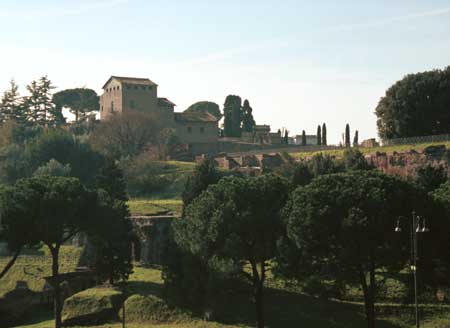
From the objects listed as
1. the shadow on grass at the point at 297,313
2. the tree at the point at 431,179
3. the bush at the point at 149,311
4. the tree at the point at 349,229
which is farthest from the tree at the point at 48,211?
the tree at the point at 431,179

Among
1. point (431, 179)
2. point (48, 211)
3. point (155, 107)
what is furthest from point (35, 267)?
point (155, 107)

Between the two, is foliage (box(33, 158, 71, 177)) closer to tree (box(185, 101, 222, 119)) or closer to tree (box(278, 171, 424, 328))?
tree (box(278, 171, 424, 328))

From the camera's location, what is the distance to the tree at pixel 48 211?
4191cm

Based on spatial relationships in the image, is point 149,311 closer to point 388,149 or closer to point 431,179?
Result: point 431,179

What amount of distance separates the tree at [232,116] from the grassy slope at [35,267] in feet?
199

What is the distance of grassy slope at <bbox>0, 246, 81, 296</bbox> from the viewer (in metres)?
48.4

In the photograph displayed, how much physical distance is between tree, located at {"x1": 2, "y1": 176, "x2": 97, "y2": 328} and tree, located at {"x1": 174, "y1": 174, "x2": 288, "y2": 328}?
719 centimetres

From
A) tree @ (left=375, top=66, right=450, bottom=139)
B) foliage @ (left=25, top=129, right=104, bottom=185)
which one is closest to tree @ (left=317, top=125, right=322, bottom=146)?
tree @ (left=375, top=66, right=450, bottom=139)

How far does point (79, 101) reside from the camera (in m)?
127

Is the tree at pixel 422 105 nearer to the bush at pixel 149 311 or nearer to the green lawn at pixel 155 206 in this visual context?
the green lawn at pixel 155 206

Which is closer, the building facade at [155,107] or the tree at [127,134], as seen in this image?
the tree at [127,134]

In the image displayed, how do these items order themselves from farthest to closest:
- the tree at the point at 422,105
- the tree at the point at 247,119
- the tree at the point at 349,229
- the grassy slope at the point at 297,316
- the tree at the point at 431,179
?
1. the tree at the point at 247,119
2. the tree at the point at 422,105
3. the tree at the point at 431,179
4. the grassy slope at the point at 297,316
5. the tree at the point at 349,229

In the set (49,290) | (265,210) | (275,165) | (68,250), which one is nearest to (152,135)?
(275,165)

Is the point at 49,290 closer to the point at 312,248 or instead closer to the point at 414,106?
the point at 312,248
